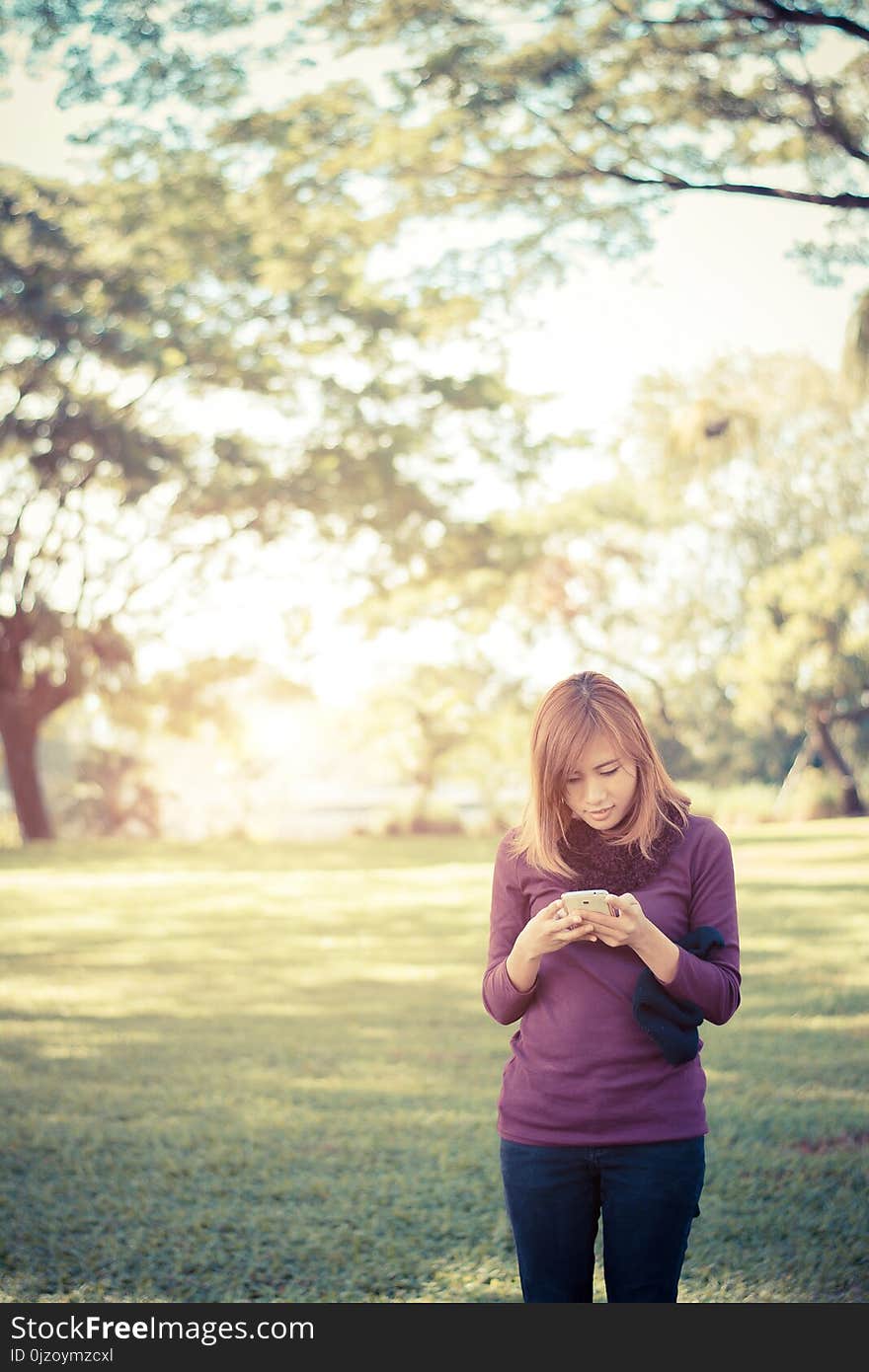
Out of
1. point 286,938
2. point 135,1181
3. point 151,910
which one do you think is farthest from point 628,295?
point 135,1181

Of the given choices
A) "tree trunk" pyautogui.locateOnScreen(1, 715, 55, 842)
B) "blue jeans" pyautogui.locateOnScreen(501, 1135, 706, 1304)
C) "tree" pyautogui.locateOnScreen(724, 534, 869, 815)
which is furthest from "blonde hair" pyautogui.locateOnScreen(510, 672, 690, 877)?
"tree" pyautogui.locateOnScreen(724, 534, 869, 815)

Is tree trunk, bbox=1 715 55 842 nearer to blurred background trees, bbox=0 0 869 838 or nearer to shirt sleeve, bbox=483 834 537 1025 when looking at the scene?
blurred background trees, bbox=0 0 869 838

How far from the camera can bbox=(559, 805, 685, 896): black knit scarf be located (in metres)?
1.56

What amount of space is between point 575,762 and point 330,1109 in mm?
2539

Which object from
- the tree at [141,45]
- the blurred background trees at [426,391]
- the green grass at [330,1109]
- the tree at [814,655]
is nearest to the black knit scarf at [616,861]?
the green grass at [330,1109]

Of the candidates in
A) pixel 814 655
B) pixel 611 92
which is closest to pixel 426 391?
pixel 814 655

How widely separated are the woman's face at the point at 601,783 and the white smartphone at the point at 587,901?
0.17 m

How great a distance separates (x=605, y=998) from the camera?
154 cm

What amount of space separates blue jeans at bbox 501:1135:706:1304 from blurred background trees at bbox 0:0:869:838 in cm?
353

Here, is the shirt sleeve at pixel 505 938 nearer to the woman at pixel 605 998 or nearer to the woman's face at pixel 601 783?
the woman at pixel 605 998

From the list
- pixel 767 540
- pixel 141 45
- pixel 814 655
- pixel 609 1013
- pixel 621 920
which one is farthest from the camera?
pixel 767 540

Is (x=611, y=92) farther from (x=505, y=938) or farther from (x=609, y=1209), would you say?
(x=609, y=1209)

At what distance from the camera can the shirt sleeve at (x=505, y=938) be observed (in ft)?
5.10
